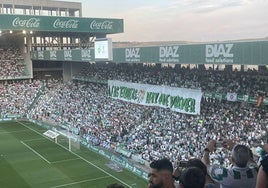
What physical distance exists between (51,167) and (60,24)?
1113 inches

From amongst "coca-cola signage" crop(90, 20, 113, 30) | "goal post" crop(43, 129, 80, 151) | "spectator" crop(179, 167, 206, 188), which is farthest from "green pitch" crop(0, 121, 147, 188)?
"coca-cola signage" crop(90, 20, 113, 30)

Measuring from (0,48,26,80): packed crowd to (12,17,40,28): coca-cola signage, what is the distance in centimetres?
733

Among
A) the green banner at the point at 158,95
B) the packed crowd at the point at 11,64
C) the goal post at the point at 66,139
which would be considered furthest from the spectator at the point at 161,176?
the packed crowd at the point at 11,64

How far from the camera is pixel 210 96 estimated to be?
992 inches

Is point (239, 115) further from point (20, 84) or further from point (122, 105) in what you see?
point (20, 84)

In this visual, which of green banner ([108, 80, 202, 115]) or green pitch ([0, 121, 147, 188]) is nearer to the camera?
green pitch ([0, 121, 147, 188])

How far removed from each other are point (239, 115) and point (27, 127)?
22018 mm

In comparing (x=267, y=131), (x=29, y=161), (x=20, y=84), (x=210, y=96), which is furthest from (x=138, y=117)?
(x=20, y=84)

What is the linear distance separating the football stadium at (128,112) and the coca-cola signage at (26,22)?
0.38 ft

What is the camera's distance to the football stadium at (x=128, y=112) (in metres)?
21.0

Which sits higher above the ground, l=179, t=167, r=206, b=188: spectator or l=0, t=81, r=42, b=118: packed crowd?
l=179, t=167, r=206, b=188: spectator

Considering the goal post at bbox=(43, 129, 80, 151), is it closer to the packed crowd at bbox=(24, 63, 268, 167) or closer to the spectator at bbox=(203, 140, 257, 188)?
the packed crowd at bbox=(24, 63, 268, 167)

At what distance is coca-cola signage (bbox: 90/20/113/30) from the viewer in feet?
165

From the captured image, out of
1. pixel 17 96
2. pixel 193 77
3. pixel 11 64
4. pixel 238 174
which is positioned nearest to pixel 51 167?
pixel 193 77
